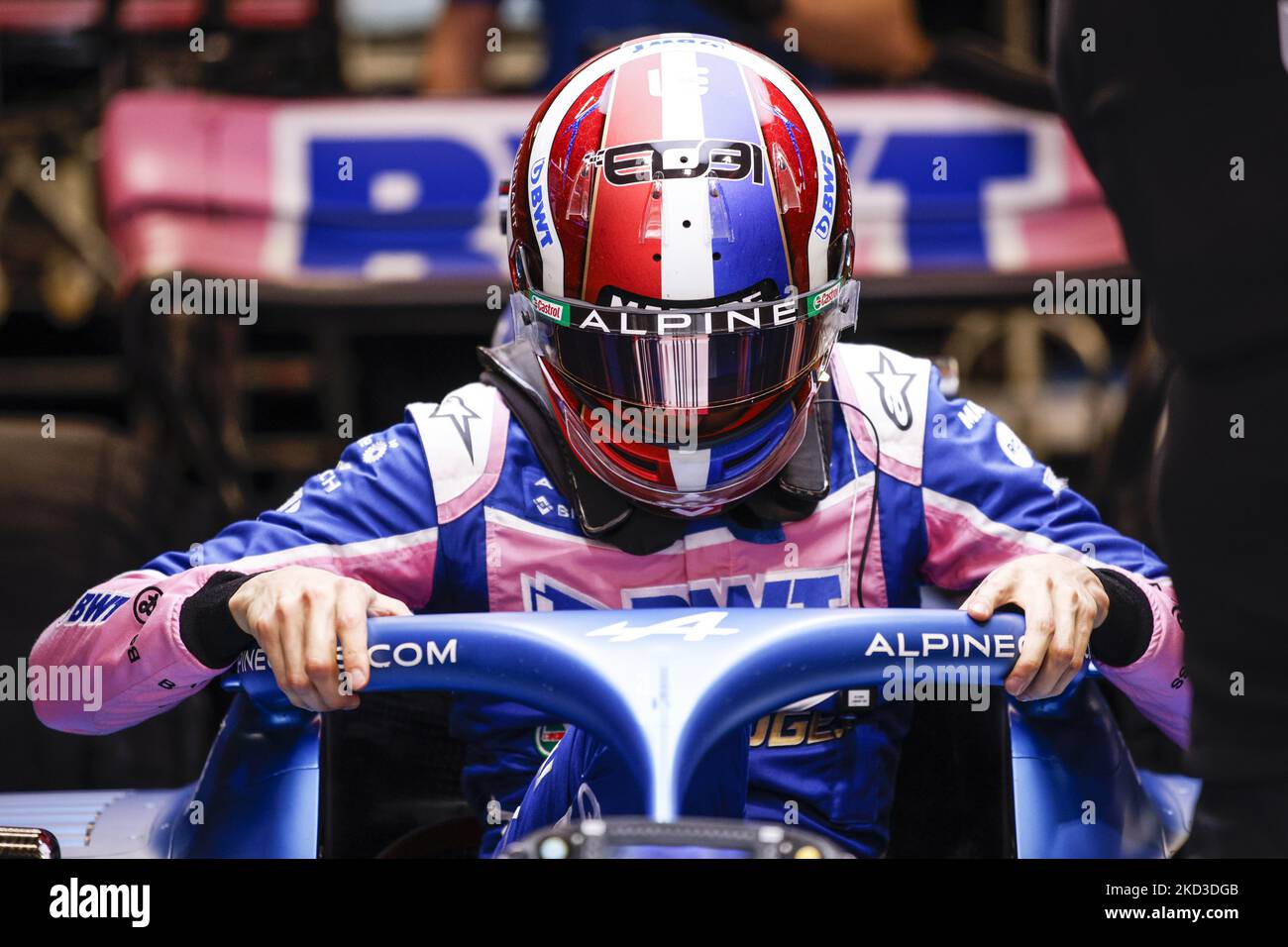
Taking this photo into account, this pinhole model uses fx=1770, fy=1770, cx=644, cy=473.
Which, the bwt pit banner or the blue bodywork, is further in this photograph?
the bwt pit banner

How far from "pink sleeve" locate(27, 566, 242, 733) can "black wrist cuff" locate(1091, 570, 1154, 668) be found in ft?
2.32

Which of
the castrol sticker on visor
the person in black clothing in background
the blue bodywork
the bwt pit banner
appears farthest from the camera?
the bwt pit banner

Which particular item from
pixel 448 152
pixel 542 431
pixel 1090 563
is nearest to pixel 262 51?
pixel 448 152

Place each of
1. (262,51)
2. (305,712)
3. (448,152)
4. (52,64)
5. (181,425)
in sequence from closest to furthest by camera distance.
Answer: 1. (305,712)
2. (181,425)
3. (448,152)
4. (262,51)
5. (52,64)

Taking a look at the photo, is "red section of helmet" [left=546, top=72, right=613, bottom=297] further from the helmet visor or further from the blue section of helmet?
the blue section of helmet

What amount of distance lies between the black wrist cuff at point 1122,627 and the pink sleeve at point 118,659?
0.71 m

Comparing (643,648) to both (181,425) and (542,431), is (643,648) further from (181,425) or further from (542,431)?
(181,425)

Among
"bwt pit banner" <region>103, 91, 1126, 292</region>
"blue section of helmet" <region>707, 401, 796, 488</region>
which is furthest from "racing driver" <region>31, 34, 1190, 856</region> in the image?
"bwt pit banner" <region>103, 91, 1126, 292</region>

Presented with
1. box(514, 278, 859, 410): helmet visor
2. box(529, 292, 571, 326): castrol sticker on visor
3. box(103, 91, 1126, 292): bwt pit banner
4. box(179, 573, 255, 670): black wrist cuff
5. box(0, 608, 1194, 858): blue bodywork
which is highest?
box(103, 91, 1126, 292): bwt pit banner

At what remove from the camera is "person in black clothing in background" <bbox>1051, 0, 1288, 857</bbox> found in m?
1.38

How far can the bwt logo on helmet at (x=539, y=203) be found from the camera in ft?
4.98

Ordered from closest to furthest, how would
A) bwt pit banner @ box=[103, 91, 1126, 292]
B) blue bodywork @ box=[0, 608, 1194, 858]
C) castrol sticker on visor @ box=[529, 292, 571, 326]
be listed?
blue bodywork @ box=[0, 608, 1194, 858] < castrol sticker on visor @ box=[529, 292, 571, 326] < bwt pit banner @ box=[103, 91, 1126, 292]
